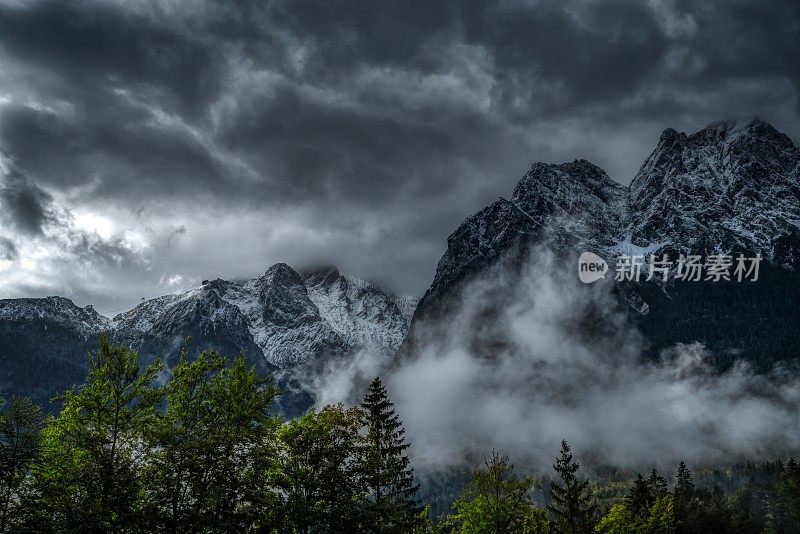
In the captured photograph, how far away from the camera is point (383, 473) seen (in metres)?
31.4

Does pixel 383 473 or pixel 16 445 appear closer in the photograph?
pixel 16 445

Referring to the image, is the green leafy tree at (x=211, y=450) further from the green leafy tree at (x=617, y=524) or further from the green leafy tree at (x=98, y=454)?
the green leafy tree at (x=617, y=524)

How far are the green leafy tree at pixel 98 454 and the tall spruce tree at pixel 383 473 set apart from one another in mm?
10123

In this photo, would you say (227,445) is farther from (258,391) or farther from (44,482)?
(44,482)

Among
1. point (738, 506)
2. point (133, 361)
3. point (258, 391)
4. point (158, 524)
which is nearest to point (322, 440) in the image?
point (258, 391)

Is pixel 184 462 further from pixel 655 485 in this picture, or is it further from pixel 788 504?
pixel 788 504

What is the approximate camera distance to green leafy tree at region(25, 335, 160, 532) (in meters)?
21.1

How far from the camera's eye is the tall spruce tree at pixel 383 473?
25234 mm

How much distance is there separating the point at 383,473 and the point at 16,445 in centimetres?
1923

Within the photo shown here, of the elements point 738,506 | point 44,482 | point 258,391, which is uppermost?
point 258,391

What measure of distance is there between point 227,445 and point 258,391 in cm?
405

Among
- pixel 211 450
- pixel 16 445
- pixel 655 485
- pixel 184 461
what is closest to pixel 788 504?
pixel 655 485

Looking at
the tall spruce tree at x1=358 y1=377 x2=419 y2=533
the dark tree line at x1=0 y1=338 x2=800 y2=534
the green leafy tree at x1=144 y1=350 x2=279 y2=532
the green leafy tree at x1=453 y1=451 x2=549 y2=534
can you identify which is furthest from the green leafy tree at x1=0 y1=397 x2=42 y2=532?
the green leafy tree at x1=453 y1=451 x2=549 y2=534

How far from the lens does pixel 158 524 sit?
73.7ft
